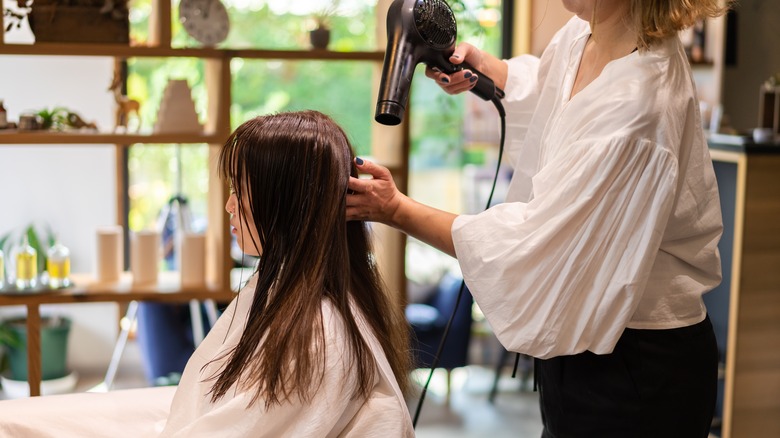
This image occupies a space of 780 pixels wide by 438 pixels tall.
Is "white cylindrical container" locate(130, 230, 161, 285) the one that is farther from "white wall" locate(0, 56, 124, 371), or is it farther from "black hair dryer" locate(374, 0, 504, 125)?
"black hair dryer" locate(374, 0, 504, 125)

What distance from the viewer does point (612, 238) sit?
1.29m

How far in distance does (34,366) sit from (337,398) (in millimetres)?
1584

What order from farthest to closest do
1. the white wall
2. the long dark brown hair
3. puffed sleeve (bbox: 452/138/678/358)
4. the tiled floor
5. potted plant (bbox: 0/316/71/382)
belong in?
the white wall, potted plant (bbox: 0/316/71/382), the tiled floor, the long dark brown hair, puffed sleeve (bbox: 452/138/678/358)

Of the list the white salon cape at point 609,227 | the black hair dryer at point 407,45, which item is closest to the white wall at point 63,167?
the black hair dryer at point 407,45

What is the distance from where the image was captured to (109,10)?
268 centimetres

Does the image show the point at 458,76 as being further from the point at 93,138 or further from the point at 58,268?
the point at 58,268

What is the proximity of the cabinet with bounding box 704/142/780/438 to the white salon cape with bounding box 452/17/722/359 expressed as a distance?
1.65m

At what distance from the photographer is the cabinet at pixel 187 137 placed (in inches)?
104

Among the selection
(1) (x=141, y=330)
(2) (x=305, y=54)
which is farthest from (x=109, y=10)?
(1) (x=141, y=330)

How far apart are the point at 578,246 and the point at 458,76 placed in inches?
19.5

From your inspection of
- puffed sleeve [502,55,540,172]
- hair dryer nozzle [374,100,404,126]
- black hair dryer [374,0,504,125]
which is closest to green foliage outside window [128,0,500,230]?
→ puffed sleeve [502,55,540,172]

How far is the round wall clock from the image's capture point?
2826 mm

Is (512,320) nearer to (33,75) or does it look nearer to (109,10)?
(109,10)

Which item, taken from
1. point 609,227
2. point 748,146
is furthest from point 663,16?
point 748,146
